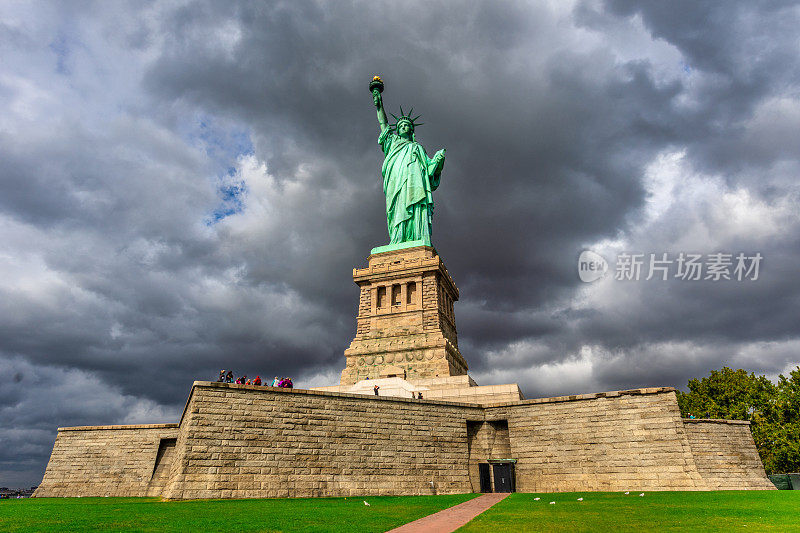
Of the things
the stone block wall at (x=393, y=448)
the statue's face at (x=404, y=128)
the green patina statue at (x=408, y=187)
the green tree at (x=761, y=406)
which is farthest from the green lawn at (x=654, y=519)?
the statue's face at (x=404, y=128)

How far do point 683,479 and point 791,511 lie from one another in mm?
9283

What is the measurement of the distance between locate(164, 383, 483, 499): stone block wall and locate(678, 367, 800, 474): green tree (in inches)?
964

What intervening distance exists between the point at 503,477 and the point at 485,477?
0.84 metres

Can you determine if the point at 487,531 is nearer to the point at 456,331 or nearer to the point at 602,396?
the point at 602,396

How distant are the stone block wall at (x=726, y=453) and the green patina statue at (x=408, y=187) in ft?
76.8

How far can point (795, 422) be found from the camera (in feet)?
99.6

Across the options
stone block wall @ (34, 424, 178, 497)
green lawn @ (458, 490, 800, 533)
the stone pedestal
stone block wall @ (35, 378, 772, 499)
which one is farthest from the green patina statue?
green lawn @ (458, 490, 800, 533)

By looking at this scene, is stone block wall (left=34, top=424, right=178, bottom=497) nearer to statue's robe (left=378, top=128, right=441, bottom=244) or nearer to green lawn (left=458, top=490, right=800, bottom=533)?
green lawn (left=458, top=490, right=800, bottom=533)

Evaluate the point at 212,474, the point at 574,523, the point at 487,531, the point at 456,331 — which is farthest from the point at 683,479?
the point at 456,331

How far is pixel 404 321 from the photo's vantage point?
34938 mm

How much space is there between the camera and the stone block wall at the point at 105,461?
2195cm

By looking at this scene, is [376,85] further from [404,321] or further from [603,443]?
[603,443]

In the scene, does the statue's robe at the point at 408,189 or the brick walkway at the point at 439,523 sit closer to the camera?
the brick walkway at the point at 439,523

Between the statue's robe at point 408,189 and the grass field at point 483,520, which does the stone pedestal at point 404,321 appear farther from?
the grass field at point 483,520
